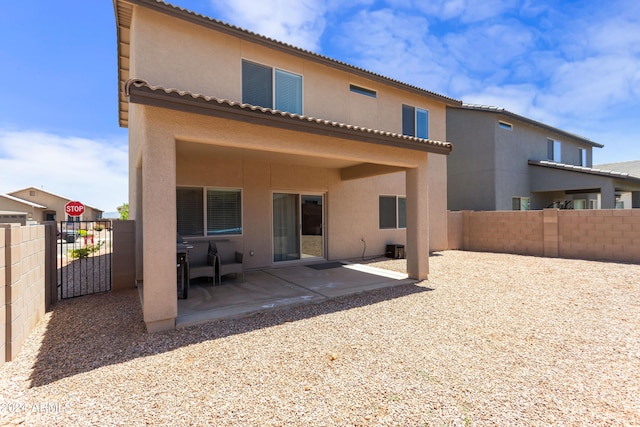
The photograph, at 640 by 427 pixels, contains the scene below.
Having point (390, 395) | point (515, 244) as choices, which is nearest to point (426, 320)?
point (390, 395)

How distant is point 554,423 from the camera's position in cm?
269

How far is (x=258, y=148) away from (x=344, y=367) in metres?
4.07

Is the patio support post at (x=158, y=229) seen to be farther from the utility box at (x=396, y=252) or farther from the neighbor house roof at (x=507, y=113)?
the neighbor house roof at (x=507, y=113)

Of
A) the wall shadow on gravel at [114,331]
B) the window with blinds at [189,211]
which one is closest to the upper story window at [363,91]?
the window with blinds at [189,211]

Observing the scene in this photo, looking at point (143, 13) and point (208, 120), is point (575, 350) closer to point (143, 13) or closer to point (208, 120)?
point (208, 120)

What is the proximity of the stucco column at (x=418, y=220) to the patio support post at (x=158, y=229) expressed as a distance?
5.87m

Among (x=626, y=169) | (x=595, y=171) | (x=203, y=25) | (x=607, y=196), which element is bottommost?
(x=607, y=196)

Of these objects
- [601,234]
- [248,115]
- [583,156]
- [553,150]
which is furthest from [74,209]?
[583,156]

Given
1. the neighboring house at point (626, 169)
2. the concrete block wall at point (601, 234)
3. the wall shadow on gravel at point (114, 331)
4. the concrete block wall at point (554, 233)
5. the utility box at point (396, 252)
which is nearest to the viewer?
the wall shadow on gravel at point (114, 331)

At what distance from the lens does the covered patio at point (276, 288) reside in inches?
222

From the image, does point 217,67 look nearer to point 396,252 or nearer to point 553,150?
point 396,252

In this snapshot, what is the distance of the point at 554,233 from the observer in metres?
12.5

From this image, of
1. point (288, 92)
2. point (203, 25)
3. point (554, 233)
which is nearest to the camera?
point (203, 25)

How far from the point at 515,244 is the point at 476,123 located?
7705mm
